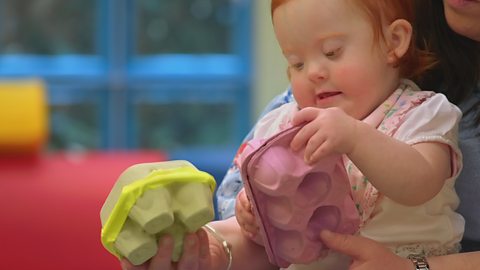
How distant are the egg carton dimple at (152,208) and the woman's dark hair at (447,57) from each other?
43 centimetres

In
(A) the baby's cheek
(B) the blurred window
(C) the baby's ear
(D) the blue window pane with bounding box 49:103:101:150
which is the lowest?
(D) the blue window pane with bounding box 49:103:101:150

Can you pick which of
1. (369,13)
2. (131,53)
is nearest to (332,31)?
A: (369,13)

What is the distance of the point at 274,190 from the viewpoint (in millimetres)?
1027

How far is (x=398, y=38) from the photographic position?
1.15 m

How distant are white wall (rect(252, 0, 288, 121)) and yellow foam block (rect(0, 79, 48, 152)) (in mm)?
1241

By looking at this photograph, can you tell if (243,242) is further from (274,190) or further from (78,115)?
(78,115)

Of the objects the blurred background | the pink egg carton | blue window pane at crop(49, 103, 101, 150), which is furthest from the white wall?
the pink egg carton

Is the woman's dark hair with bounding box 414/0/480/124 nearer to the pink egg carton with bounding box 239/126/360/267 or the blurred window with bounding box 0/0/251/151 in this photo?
the pink egg carton with bounding box 239/126/360/267

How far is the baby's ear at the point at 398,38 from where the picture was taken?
114 centimetres

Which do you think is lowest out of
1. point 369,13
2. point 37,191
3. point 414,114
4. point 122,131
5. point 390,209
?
point 122,131

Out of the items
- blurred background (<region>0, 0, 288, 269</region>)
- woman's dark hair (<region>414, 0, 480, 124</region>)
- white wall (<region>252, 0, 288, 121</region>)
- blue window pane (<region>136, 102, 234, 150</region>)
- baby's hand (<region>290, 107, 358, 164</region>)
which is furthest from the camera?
blue window pane (<region>136, 102, 234, 150</region>)

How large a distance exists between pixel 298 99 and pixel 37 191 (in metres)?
2.07

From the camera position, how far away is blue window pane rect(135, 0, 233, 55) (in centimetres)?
452

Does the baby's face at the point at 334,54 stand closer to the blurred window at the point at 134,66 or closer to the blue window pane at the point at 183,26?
the blurred window at the point at 134,66
